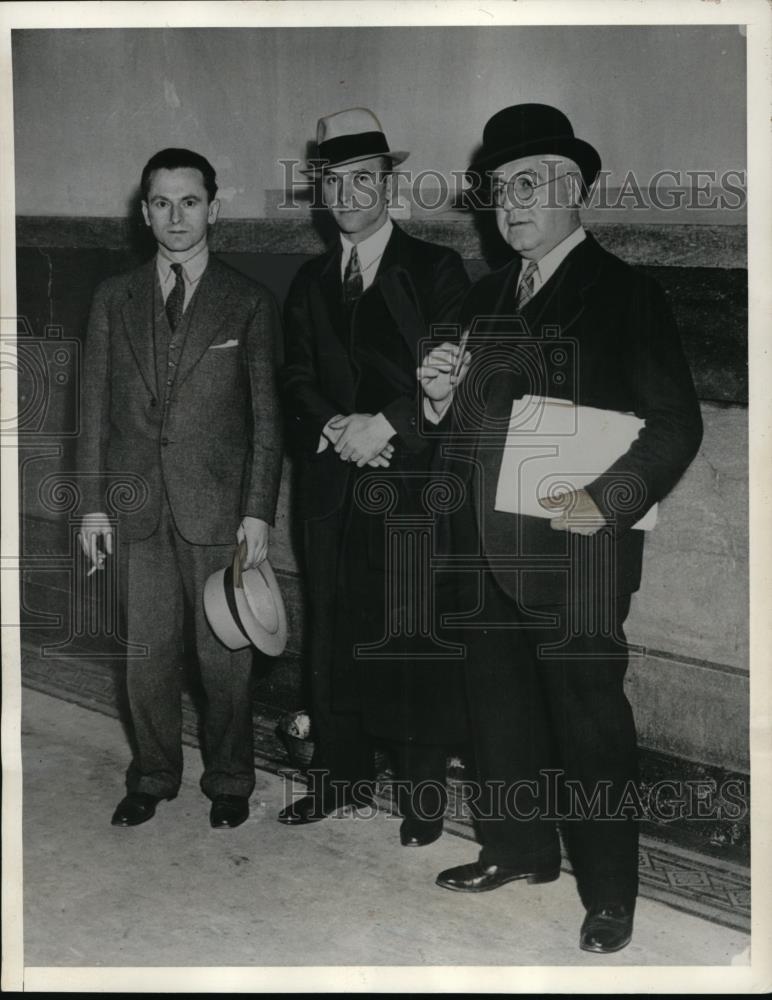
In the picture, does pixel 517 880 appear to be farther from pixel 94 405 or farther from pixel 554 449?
pixel 94 405

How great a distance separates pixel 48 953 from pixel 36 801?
462mm

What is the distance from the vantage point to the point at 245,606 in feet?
12.7

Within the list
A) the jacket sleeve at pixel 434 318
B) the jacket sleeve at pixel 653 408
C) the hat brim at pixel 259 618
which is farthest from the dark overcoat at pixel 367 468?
the jacket sleeve at pixel 653 408

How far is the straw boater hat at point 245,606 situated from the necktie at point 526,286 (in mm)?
1121

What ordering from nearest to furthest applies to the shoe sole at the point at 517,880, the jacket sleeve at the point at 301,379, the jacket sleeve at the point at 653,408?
the jacket sleeve at the point at 653,408, the shoe sole at the point at 517,880, the jacket sleeve at the point at 301,379

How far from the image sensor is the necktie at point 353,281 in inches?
150

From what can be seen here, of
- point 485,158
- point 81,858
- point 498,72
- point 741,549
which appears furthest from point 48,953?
point 498,72

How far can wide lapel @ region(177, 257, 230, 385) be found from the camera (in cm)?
386

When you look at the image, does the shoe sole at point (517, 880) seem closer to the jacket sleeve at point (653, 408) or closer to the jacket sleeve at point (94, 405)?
the jacket sleeve at point (653, 408)

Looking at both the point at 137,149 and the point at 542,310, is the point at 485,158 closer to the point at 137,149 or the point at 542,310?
the point at 542,310

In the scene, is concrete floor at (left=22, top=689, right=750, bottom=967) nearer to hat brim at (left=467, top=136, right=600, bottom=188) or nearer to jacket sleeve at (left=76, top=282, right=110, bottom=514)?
jacket sleeve at (left=76, top=282, right=110, bottom=514)

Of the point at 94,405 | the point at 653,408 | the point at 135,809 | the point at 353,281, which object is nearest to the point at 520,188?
the point at 353,281

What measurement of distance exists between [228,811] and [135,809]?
301 mm

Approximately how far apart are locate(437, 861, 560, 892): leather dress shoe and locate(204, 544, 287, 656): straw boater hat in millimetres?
888
